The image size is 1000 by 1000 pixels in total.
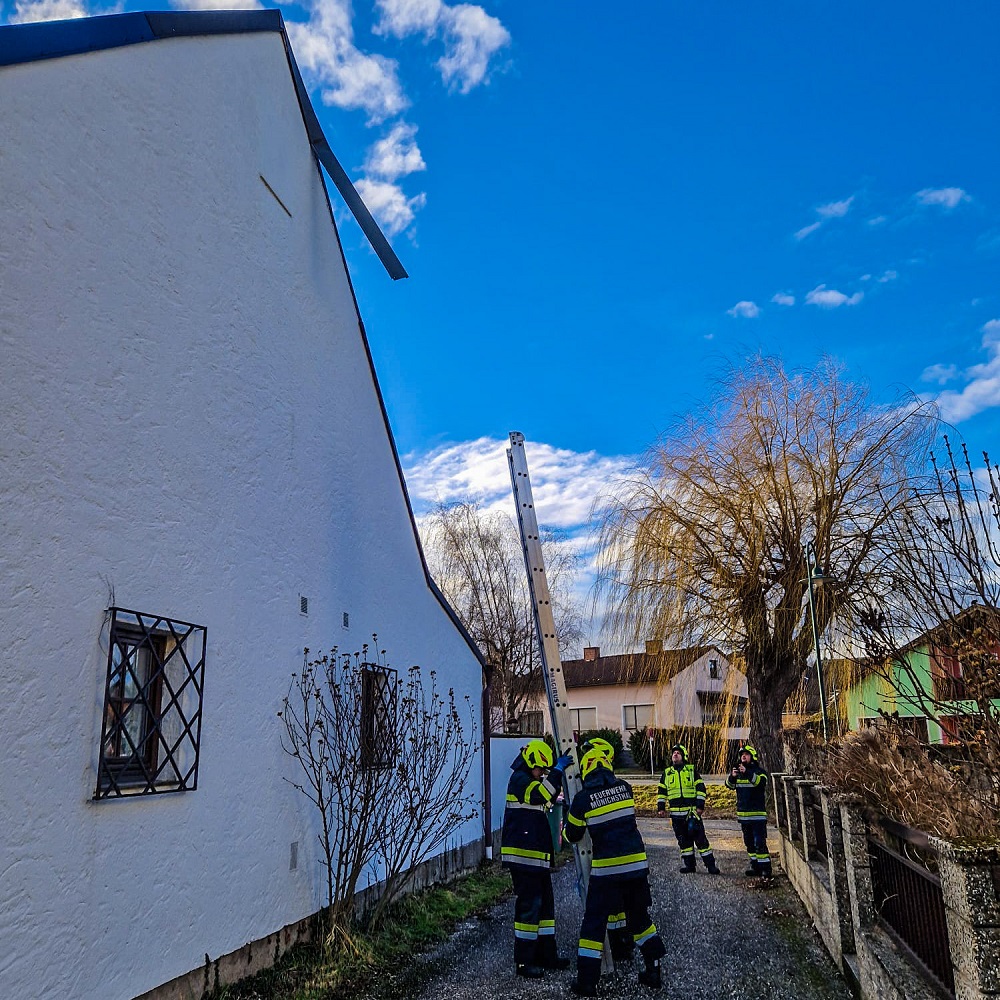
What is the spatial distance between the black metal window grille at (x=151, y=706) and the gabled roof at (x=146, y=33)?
9.81 ft

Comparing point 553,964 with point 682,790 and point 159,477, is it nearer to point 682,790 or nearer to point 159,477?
point 159,477

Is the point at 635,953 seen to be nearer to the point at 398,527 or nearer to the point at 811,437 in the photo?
the point at 398,527

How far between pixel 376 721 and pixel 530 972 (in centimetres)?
250

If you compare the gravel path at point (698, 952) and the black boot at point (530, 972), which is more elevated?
the black boot at point (530, 972)

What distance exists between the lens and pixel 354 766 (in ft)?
24.2

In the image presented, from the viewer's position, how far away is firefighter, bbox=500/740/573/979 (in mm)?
6867

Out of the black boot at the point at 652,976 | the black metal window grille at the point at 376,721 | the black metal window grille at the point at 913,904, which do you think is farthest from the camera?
the black metal window grille at the point at 376,721

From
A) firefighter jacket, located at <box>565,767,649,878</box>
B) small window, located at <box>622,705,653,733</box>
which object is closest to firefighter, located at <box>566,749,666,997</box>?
firefighter jacket, located at <box>565,767,649,878</box>

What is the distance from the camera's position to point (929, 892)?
451cm

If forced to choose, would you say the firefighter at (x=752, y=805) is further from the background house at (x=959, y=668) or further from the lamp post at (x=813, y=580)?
the background house at (x=959, y=668)

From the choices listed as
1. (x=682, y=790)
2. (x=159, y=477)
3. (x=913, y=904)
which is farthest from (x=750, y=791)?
(x=159, y=477)

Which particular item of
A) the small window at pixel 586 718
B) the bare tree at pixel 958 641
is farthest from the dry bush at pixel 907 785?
the small window at pixel 586 718

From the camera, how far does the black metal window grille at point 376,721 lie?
303 inches

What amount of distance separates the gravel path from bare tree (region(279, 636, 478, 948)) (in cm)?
95
